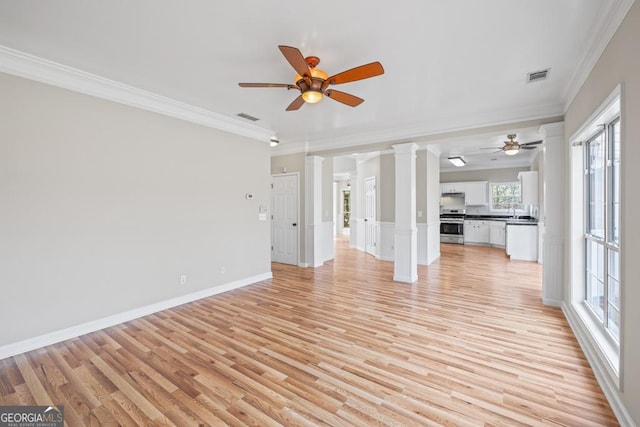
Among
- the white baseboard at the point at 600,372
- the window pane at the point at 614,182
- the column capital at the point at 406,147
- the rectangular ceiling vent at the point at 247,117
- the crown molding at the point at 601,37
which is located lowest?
the white baseboard at the point at 600,372

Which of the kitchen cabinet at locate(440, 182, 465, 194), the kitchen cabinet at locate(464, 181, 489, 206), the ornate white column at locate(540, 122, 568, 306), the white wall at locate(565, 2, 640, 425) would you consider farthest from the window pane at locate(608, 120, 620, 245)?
the kitchen cabinet at locate(440, 182, 465, 194)

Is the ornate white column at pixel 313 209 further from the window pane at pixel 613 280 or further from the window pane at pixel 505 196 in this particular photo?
the window pane at pixel 505 196

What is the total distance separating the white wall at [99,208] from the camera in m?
2.68

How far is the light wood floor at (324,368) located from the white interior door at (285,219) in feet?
8.44

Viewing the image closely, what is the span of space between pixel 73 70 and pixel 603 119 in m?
4.95

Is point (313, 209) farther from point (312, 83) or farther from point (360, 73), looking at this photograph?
point (360, 73)

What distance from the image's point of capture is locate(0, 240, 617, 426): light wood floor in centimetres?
191

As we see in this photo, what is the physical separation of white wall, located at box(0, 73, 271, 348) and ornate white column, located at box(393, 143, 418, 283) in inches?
114

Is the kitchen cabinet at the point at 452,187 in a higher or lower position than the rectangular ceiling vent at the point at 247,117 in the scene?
lower

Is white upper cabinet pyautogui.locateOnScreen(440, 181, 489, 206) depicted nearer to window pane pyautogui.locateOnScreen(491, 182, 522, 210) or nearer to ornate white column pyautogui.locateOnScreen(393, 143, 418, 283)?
window pane pyautogui.locateOnScreen(491, 182, 522, 210)

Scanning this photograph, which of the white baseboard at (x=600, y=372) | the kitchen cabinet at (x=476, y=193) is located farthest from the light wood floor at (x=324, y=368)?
the kitchen cabinet at (x=476, y=193)

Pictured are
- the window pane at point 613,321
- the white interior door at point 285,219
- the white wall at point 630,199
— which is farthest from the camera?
the white interior door at point 285,219

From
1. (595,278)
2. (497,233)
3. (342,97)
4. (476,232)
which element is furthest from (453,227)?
(342,97)

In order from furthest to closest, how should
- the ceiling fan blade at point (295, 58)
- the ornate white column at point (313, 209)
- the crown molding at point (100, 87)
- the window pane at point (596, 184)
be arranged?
the ornate white column at point (313, 209), the window pane at point (596, 184), the crown molding at point (100, 87), the ceiling fan blade at point (295, 58)
